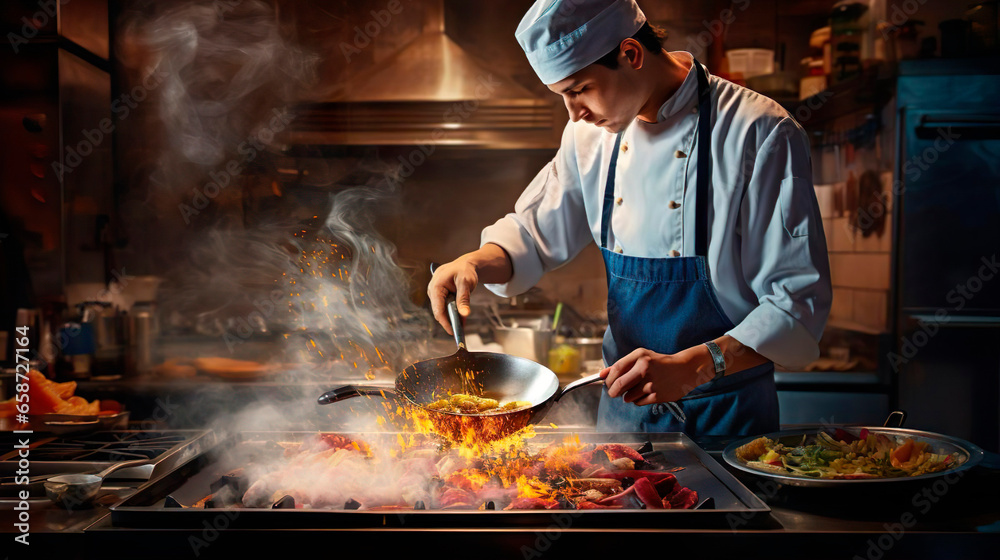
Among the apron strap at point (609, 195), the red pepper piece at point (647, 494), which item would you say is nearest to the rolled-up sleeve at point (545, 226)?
the apron strap at point (609, 195)

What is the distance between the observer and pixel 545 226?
7.34 ft

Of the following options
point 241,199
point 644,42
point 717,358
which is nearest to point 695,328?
point 717,358

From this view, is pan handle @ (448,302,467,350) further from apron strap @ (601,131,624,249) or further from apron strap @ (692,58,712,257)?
apron strap @ (692,58,712,257)

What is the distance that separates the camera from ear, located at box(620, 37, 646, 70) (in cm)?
176

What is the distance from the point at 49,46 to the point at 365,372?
240 cm

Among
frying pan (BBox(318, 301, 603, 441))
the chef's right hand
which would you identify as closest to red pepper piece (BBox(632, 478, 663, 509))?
frying pan (BBox(318, 301, 603, 441))

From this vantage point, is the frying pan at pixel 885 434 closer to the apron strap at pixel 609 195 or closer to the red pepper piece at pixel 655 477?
the red pepper piece at pixel 655 477

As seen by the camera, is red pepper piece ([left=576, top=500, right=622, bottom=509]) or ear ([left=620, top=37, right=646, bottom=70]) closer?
red pepper piece ([left=576, top=500, right=622, bottom=509])

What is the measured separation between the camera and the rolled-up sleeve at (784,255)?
1673 mm

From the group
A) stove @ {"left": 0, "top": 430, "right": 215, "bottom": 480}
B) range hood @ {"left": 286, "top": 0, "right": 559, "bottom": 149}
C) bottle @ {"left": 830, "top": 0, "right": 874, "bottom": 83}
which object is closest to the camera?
stove @ {"left": 0, "top": 430, "right": 215, "bottom": 480}

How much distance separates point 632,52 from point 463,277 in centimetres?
78

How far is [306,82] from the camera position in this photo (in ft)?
13.6

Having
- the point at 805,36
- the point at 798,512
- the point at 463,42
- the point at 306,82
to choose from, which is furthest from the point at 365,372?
the point at 805,36

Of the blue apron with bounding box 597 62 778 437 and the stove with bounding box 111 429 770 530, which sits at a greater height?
the blue apron with bounding box 597 62 778 437
